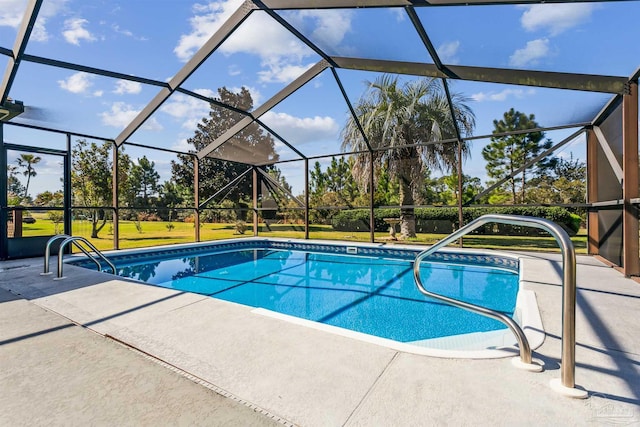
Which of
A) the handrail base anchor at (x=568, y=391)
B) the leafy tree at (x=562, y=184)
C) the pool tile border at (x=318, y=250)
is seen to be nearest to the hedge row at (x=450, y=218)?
the leafy tree at (x=562, y=184)

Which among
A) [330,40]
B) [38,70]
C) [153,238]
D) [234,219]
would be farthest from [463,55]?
[153,238]

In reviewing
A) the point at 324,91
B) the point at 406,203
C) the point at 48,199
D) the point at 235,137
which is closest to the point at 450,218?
the point at 406,203

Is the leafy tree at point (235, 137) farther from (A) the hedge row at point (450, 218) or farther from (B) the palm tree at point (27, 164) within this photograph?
(A) the hedge row at point (450, 218)

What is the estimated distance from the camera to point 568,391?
174 centimetres

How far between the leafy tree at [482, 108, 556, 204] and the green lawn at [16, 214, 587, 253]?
169 cm

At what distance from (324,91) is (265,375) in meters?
7.57

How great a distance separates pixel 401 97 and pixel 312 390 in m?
10.8

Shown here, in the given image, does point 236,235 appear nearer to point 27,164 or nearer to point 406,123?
point 27,164

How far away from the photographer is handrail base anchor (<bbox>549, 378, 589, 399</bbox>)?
171 centimetres

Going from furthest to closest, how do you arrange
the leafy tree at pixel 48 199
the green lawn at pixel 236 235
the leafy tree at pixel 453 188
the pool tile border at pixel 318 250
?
the leafy tree at pixel 453 188
the green lawn at pixel 236 235
the leafy tree at pixel 48 199
the pool tile border at pixel 318 250

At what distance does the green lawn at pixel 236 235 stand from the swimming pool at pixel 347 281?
97.9 inches

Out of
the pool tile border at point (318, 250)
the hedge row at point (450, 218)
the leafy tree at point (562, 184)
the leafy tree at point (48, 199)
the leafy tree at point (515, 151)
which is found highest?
the leafy tree at point (515, 151)

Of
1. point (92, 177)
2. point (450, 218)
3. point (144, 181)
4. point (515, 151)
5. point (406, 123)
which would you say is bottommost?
point (450, 218)

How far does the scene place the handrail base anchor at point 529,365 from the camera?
6.56 ft
